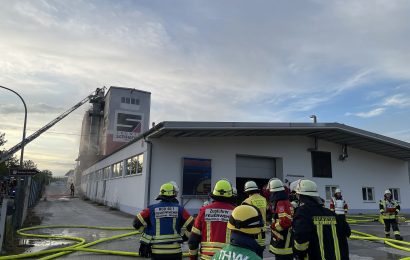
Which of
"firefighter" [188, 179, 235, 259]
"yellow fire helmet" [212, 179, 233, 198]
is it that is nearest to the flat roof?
"yellow fire helmet" [212, 179, 233, 198]

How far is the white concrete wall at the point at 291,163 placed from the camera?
16.9 m

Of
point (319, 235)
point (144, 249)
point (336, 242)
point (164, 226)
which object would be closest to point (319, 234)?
point (319, 235)

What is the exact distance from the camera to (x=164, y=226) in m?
4.57

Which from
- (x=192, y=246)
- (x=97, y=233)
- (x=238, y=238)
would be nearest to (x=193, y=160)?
(x=97, y=233)

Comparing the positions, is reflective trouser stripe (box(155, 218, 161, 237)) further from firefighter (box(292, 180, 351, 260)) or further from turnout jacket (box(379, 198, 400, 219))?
turnout jacket (box(379, 198, 400, 219))

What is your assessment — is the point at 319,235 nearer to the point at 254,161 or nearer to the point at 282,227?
the point at 282,227

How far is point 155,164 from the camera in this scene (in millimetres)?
16516

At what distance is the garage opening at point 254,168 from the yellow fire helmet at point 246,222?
1697 cm

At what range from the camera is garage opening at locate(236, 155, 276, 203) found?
19.5 m

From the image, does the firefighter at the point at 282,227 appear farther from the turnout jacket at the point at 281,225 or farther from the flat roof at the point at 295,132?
the flat roof at the point at 295,132

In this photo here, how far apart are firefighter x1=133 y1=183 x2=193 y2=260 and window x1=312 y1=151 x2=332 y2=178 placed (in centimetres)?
1866

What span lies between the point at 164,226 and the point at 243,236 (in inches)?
93.3

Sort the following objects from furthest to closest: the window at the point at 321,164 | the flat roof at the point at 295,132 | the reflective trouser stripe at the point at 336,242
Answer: the window at the point at 321,164 → the flat roof at the point at 295,132 → the reflective trouser stripe at the point at 336,242

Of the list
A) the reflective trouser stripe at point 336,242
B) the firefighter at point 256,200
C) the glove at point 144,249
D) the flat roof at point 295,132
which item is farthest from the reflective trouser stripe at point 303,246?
the flat roof at point 295,132
